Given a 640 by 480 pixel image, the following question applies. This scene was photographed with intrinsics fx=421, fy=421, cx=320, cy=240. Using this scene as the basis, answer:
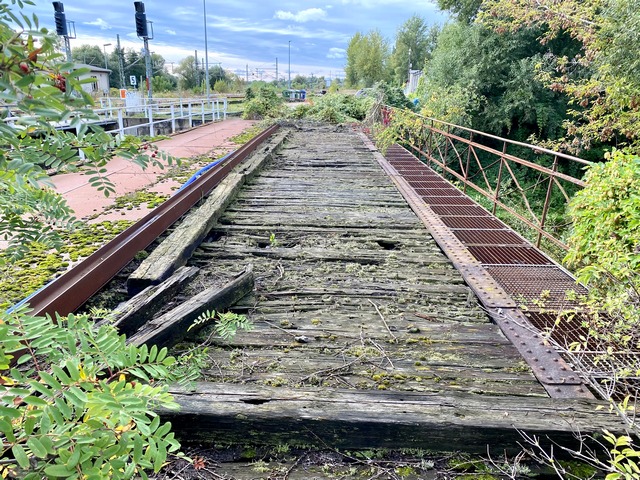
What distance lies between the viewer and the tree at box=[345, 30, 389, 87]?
63781mm

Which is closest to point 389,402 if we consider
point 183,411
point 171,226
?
point 183,411

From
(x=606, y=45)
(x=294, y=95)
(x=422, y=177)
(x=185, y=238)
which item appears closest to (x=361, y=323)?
(x=185, y=238)

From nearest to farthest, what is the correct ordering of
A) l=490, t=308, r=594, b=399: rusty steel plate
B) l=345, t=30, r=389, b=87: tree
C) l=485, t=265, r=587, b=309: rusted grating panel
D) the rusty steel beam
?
l=490, t=308, r=594, b=399: rusty steel plate
the rusty steel beam
l=485, t=265, r=587, b=309: rusted grating panel
l=345, t=30, r=389, b=87: tree

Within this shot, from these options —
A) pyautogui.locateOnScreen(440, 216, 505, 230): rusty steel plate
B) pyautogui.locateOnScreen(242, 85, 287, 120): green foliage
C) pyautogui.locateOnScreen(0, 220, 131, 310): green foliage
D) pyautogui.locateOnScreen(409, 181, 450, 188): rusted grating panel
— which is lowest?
pyautogui.locateOnScreen(0, 220, 131, 310): green foliage

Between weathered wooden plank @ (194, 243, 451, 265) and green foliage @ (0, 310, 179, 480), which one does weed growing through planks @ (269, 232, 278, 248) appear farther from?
green foliage @ (0, 310, 179, 480)

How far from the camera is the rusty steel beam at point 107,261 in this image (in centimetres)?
253

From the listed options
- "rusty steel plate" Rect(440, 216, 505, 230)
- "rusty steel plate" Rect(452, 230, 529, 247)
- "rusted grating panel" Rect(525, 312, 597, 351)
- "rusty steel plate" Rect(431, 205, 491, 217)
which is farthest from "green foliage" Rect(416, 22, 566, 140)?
"rusted grating panel" Rect(525, 312, 597, 351)

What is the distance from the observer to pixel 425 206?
17.9ft

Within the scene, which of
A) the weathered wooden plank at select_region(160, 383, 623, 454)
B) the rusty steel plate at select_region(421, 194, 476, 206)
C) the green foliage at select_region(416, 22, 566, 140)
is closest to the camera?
the weathered wooden plank at select_region(160, 383, 623, 454)

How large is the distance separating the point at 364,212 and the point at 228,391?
3.52 m

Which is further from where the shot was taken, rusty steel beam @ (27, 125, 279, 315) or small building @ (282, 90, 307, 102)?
small building @ (282, 90, 307, 102)

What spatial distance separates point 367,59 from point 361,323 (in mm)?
68121

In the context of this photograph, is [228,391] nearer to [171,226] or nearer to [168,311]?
[168,311]

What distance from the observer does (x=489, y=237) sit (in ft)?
15.3
